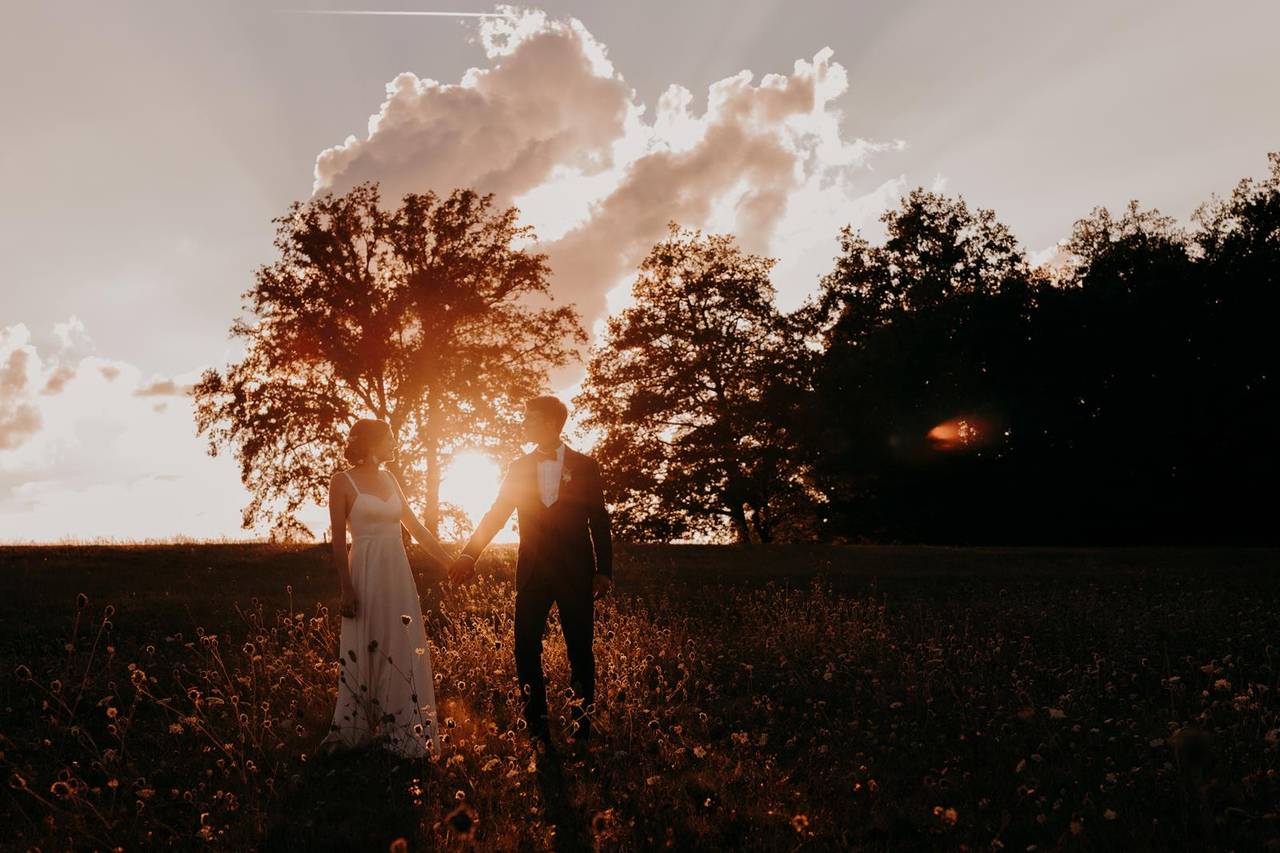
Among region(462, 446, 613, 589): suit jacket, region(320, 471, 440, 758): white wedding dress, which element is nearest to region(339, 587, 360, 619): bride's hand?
region(320, 471, 440, 758): white wedding dress

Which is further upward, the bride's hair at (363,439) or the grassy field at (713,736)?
Result: the bride's hair at (363,439)

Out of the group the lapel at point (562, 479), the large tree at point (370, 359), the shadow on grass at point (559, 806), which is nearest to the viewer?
the shadow on grass at point (559, 806)

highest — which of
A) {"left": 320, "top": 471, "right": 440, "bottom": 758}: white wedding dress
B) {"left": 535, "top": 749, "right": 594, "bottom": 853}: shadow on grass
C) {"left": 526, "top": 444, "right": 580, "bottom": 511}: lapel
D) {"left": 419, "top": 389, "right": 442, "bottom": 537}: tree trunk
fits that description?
{"left": 419, "top": 389, "right": 442, "bottom": 537}: tree trunk

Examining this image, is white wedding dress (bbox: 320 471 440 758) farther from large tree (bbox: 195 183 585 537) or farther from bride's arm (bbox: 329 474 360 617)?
large tree (bbox: 195 183 585 537)

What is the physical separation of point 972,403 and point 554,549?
37.4 metres

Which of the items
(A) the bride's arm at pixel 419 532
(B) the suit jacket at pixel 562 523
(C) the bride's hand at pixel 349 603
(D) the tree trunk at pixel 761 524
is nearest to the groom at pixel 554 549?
(B) the suit jacket at pixel 562 523

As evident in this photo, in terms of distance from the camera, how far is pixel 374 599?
24.7 ft

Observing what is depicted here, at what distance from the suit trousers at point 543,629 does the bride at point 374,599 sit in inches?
29.6

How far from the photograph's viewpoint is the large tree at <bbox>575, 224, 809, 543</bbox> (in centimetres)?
4172

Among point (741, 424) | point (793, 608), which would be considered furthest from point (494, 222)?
point (793, 608)

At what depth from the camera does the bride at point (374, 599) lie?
24.0 ft

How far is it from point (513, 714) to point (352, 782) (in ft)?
5.58

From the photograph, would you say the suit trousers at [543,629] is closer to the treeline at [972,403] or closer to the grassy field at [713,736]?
the grassy field at [713,736]

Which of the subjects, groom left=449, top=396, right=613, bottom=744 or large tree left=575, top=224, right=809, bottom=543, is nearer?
groom left=449, top=396, right=613, bottom=744
